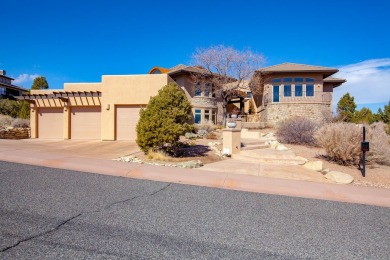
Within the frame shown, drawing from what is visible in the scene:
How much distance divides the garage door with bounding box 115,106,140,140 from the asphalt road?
1181 cm

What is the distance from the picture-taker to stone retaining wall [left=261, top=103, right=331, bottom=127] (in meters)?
26.7

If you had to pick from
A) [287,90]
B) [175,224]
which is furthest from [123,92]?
[287,90]

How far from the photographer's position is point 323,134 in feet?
33.2

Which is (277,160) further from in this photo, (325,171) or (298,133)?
(298,133)

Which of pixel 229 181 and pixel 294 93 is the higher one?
pixel 294 93

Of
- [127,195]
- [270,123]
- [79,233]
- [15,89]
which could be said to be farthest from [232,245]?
[15,89]

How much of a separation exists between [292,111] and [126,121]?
18.4 meters

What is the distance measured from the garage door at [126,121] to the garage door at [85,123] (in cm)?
194

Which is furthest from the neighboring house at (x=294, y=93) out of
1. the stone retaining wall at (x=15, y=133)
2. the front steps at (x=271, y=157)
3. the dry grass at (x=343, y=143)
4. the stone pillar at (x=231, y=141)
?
the stone retaining wall at (x=15, y=133)

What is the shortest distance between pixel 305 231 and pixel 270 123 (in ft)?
80.1

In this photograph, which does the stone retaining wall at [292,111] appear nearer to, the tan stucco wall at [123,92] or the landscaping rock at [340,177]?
the tan stucco wall at [123,92]

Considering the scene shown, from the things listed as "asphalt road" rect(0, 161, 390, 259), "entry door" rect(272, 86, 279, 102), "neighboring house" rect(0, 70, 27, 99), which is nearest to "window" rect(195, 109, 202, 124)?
"entry door" rect(272, 86, 279, 102)

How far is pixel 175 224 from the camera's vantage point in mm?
3820

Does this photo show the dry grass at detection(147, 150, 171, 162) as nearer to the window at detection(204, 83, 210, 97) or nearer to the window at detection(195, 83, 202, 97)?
the window at detection(195, 83, 202, 97)
